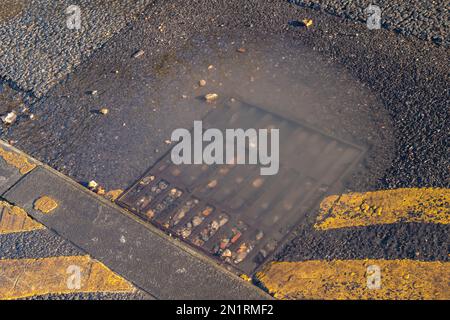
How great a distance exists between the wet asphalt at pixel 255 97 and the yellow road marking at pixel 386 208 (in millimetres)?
44

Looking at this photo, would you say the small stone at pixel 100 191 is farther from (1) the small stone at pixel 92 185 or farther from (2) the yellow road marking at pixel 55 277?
(2) the yellow road marking at pixel 55 277

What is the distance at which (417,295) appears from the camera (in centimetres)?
276

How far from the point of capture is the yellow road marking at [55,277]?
302 centimetres

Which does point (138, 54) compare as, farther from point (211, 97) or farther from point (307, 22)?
point (307, 22)

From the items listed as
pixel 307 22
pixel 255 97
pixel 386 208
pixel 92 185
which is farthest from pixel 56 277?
pixel 307 22

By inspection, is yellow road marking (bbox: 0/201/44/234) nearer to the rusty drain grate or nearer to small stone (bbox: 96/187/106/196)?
small stone (bbox: 96/187/106/196)

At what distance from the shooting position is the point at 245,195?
3336 millimetres

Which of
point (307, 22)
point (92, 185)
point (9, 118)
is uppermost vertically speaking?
point (307, 22)

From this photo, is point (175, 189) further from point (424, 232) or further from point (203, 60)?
point (424, 232)

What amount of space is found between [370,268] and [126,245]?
1213 mm

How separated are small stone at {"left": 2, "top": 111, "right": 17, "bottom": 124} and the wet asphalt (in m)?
→ 0.04

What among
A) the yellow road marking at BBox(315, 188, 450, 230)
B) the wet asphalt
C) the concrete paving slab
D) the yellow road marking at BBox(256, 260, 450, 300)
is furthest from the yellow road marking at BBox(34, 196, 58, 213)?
the yellow road marking at BBox(315, 188, 450, 230)

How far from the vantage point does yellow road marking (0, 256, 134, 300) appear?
3021 millimetres
